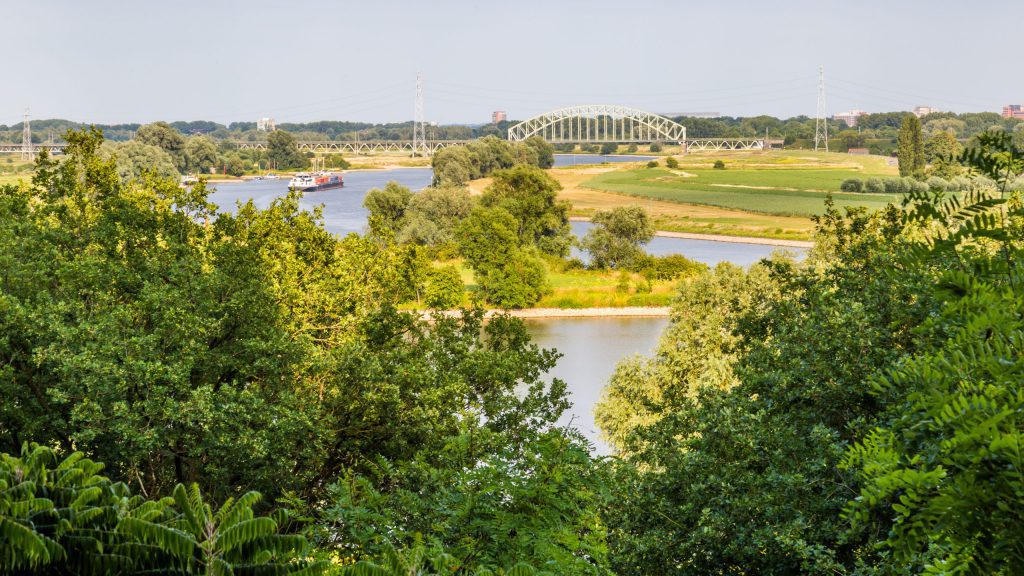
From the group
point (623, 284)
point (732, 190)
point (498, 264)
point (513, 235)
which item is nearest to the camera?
point (498, 264)

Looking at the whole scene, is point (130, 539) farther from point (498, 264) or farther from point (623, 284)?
point (623, 284)

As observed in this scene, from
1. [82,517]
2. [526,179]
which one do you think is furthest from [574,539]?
[526,179]

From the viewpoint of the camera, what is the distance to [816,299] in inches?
515

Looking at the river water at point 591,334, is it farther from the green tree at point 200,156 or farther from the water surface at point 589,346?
the green tree at point 200,156

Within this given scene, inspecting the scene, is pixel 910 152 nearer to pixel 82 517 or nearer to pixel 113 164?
pixel 113 164

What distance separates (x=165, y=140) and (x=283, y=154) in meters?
31.9

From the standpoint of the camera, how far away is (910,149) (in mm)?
80938

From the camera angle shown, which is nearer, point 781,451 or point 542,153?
point 781,451

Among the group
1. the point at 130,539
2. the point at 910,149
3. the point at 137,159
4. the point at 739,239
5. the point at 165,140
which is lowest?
the point at 739,239

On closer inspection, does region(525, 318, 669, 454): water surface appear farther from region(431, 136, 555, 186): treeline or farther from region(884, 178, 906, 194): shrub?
region(884, 178, 906, 194): shrub

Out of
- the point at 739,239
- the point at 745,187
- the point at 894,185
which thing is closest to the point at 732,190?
the point at 745,187

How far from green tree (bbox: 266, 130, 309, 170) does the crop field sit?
44934 mm

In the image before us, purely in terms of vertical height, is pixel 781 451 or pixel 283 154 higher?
pixel 283 154

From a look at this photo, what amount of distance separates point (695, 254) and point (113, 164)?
48.9 meters
